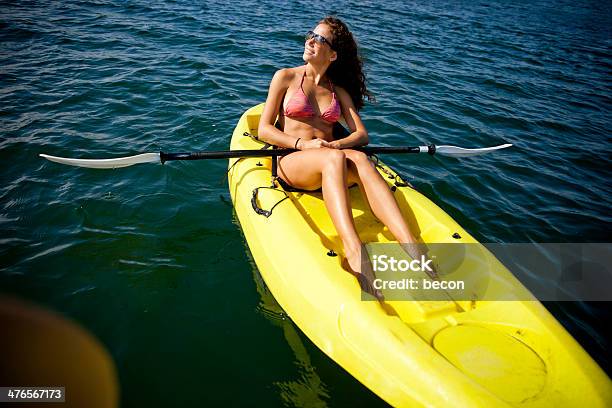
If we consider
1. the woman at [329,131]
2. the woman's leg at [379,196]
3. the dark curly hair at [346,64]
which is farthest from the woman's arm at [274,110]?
the woman's leg at [379,196]

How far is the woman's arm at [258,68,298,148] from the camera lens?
11.8 feet

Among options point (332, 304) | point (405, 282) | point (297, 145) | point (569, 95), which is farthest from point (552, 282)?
point (569, 95)

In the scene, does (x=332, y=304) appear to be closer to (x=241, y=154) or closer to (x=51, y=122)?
(x=241, y=154)

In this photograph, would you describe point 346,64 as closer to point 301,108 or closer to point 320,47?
point 320,47

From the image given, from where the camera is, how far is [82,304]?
3268mm

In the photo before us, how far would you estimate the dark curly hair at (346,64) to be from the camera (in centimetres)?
355

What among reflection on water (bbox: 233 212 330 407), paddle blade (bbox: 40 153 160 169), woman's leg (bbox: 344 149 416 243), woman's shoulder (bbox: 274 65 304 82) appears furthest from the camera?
paddle blade (bbox: 40 153 160 169)

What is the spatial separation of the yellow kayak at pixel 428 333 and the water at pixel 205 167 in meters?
0.55

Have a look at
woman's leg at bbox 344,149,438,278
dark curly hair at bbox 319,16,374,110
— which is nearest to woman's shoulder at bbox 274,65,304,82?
dark curly hair at bbox 319,16,374,110

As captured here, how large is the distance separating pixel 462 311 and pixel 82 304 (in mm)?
3039

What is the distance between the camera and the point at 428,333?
2480mm

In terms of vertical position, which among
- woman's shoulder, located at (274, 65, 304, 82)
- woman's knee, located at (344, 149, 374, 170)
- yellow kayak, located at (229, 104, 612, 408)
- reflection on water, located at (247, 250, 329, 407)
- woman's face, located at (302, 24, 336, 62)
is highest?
woman's face, located at (302, 24, 336, 62)

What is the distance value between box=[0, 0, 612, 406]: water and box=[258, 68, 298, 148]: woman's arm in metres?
1.15

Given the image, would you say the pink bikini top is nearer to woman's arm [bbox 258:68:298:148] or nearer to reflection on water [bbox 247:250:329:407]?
woman's arm [bbox 258:68:298:148]
